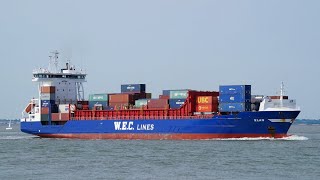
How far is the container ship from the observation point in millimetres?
54250

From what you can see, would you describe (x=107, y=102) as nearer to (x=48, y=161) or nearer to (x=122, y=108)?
(x=122, y=108)

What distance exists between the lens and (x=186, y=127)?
56.7 meters

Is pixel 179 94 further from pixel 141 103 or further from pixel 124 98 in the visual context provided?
pixel 124 98

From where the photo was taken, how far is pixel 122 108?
62.1 meters

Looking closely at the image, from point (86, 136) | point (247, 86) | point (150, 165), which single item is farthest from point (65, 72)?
point (150, 165)

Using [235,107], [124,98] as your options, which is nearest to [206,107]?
[235,107]

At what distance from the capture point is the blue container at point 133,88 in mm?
63625

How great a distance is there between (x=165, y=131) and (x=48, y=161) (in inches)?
717

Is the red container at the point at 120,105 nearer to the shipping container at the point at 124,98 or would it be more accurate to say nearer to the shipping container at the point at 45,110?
the shipping container at the point at 124,98

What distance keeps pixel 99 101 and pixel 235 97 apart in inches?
608

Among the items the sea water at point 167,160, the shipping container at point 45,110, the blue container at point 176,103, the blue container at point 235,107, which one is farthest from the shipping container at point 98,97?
the blue container at point 235,107

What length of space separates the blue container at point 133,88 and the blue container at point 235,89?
11199mm

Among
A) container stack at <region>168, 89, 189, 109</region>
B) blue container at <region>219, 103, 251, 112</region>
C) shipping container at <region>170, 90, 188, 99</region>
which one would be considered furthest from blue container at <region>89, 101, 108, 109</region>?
blue container at <region>219, 103, 251, 112</region>

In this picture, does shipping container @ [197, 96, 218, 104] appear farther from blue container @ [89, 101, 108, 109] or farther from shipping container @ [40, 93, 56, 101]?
shipping container @ [40, 93, 56, 101]
